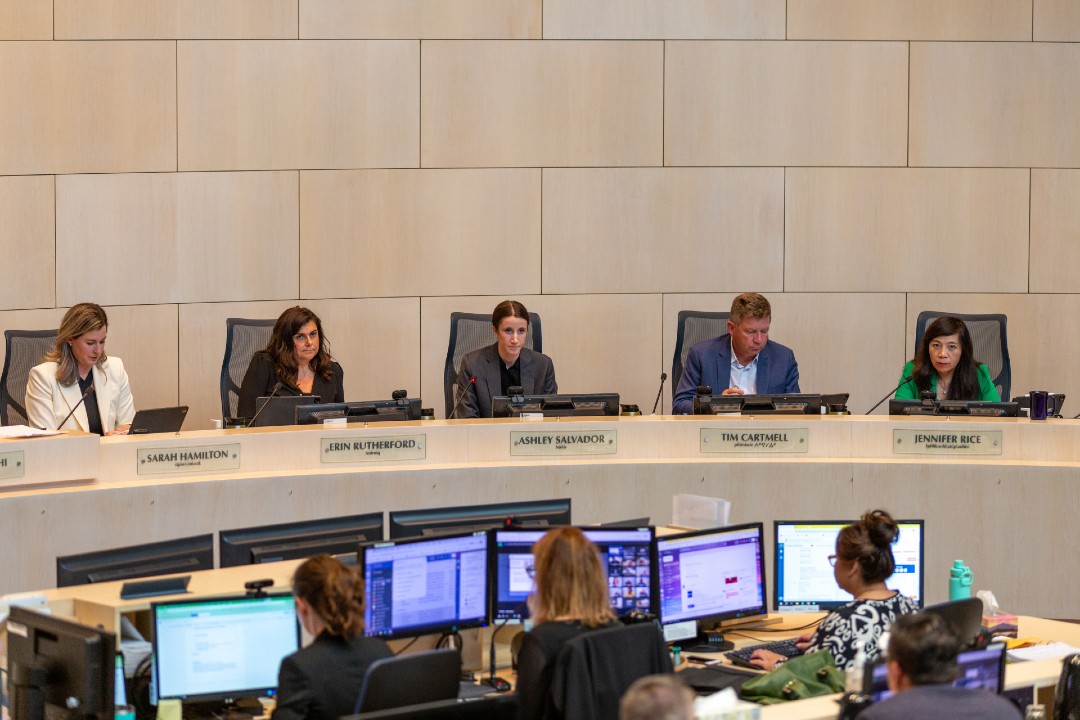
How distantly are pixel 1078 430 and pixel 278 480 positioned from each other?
10.1 ft

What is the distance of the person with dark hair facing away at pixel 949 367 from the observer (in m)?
5.71

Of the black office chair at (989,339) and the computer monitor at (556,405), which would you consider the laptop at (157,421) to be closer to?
the computer monitor at (556,405)

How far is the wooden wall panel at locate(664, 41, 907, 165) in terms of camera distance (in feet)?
24.5

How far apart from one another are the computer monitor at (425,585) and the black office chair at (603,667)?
66 cm

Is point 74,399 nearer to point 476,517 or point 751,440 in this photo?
point 476,517

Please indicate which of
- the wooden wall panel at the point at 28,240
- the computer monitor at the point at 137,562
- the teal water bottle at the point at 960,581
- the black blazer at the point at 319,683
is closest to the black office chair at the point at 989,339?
the teal water bottle at the point at 960,581

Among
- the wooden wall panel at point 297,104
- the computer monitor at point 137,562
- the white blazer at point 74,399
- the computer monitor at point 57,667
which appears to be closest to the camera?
the computer monitor at point 57,667

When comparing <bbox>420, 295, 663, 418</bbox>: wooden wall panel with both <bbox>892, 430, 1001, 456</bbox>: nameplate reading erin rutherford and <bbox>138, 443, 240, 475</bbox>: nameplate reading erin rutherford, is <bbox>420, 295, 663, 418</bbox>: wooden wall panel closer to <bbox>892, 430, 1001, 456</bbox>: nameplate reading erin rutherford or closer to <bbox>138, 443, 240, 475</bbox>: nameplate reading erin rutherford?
<bbox>892, 430, 1001, 456</bbox>: nameplate reading erin rutherford

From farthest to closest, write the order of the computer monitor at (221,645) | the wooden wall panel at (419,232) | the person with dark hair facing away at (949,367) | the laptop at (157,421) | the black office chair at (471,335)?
1. the wooden wall panel at (419,232)
2. the black office chair at (471,335)
3. the person with dark hair facing away at (949,367)
4. the laptop at (157,421)
5. the computer monitor at (221,645)

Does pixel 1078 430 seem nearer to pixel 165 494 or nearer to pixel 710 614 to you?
pixel 710 614

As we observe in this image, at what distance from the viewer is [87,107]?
7.17 m

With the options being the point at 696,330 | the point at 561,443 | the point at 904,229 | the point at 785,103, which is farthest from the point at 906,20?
the point at 561,443

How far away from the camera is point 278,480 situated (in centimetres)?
474

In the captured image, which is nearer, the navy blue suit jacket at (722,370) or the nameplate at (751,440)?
the nameplate at (751,440)
